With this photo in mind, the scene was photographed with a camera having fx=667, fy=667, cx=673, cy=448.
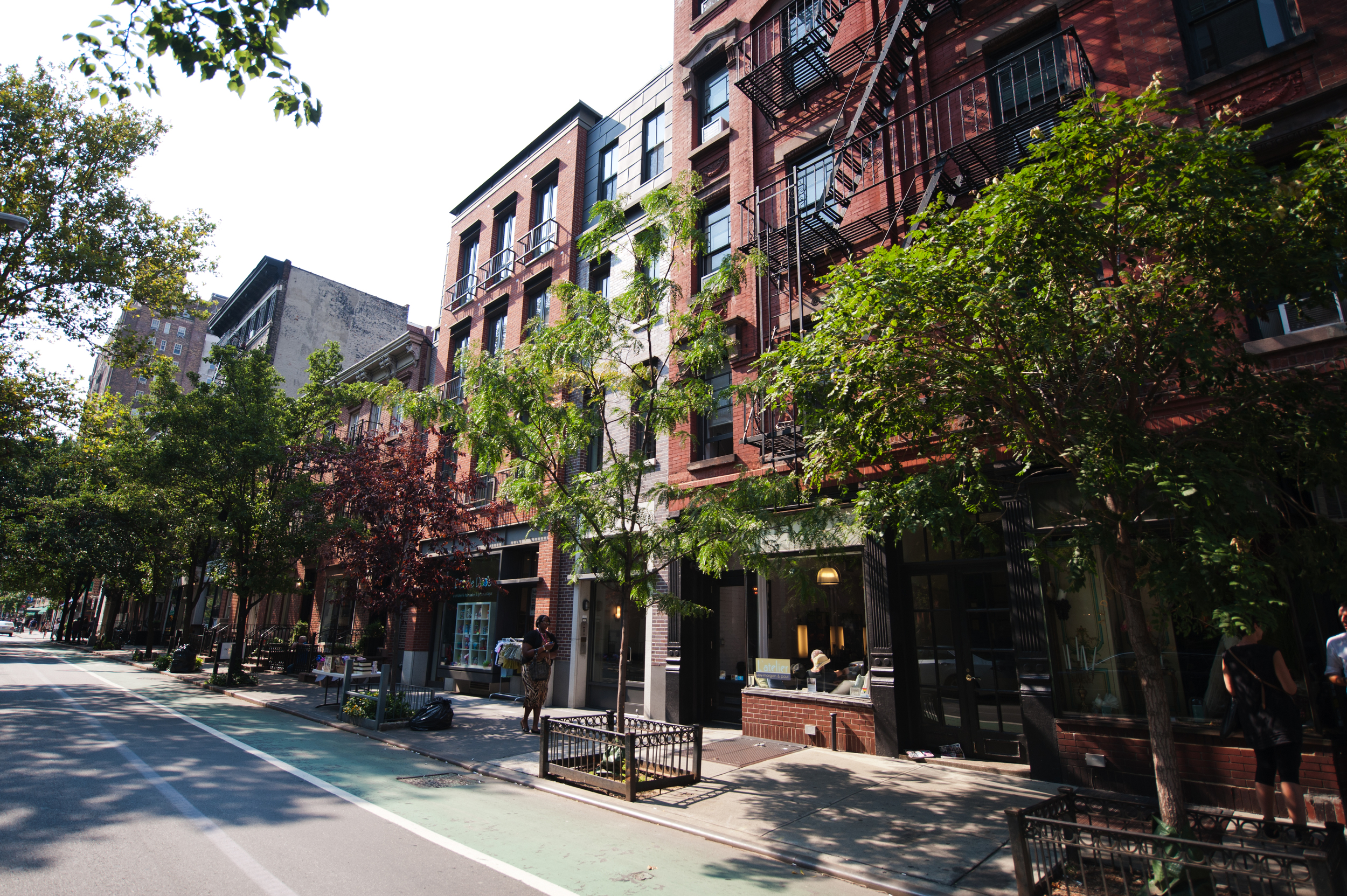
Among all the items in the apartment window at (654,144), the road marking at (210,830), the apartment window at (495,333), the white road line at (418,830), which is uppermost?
the apartment window at (654,144)

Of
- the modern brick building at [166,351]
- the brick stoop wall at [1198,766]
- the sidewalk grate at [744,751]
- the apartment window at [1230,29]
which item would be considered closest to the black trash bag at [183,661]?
the sidewalk grate at [744,751]

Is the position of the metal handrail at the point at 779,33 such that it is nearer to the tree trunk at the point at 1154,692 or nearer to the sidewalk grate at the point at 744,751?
the tree trunk at the point at 1154,692

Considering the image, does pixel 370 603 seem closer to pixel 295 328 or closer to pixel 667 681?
pixel 667 681

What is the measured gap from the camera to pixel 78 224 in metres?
18.9

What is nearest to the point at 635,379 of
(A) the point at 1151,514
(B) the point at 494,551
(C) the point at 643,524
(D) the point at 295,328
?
(C) the point at 643,524

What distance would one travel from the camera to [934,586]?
35.2 feet

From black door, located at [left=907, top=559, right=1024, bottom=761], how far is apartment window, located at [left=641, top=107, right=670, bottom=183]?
12699 mm

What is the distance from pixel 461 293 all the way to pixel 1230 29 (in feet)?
70.5

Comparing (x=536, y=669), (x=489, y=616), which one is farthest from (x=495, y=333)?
(x=536, y=669)

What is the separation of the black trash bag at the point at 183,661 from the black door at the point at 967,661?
84.8 feet

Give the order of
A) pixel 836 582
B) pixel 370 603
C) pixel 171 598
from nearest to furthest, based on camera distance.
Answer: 1. pixel 836 582
2. pixel 370 603
3. pixel 171 598

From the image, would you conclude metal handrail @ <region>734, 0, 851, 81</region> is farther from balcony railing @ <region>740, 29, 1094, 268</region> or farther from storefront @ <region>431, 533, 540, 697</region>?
storefront @ <region>431, 533, 540, 697</region>

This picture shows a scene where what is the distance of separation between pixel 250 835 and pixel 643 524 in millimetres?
5978

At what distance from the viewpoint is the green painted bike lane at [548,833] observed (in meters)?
5.55
